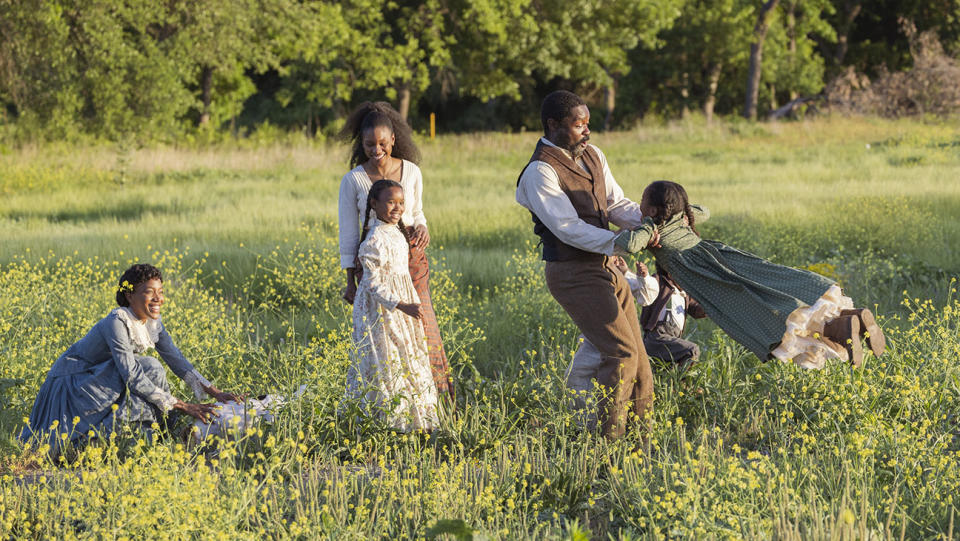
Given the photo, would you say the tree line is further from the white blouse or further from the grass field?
the white blouse

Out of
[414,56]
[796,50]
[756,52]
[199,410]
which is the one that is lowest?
[199,410]

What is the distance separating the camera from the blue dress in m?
5.55

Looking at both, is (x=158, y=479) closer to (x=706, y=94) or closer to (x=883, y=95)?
(x=883, y=95)

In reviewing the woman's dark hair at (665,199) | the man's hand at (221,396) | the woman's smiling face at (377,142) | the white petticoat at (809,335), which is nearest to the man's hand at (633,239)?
the woman's dark hair at (665,199)

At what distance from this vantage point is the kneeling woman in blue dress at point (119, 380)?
555cm

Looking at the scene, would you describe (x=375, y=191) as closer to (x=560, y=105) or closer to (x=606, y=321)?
(x=560, y=105)

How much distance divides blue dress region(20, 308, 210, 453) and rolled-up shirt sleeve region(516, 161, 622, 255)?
228 centimetres

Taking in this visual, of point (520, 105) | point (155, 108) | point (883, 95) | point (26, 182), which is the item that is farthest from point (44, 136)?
point (883, 95)

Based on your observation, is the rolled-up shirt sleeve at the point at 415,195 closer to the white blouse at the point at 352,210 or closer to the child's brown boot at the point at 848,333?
the white blouse at the point at 352,210

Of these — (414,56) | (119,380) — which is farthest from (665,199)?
(414,56)

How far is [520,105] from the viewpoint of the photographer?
4350 centimetres

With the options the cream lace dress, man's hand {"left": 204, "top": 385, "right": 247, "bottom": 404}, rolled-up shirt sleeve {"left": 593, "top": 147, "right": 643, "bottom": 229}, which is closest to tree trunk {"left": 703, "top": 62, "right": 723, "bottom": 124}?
rolled-up shirt sleeve {"left": 593, "top": 147, "right": 643, "bottom": 229}

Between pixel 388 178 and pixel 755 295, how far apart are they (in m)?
2.27

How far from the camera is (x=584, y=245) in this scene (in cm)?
514
